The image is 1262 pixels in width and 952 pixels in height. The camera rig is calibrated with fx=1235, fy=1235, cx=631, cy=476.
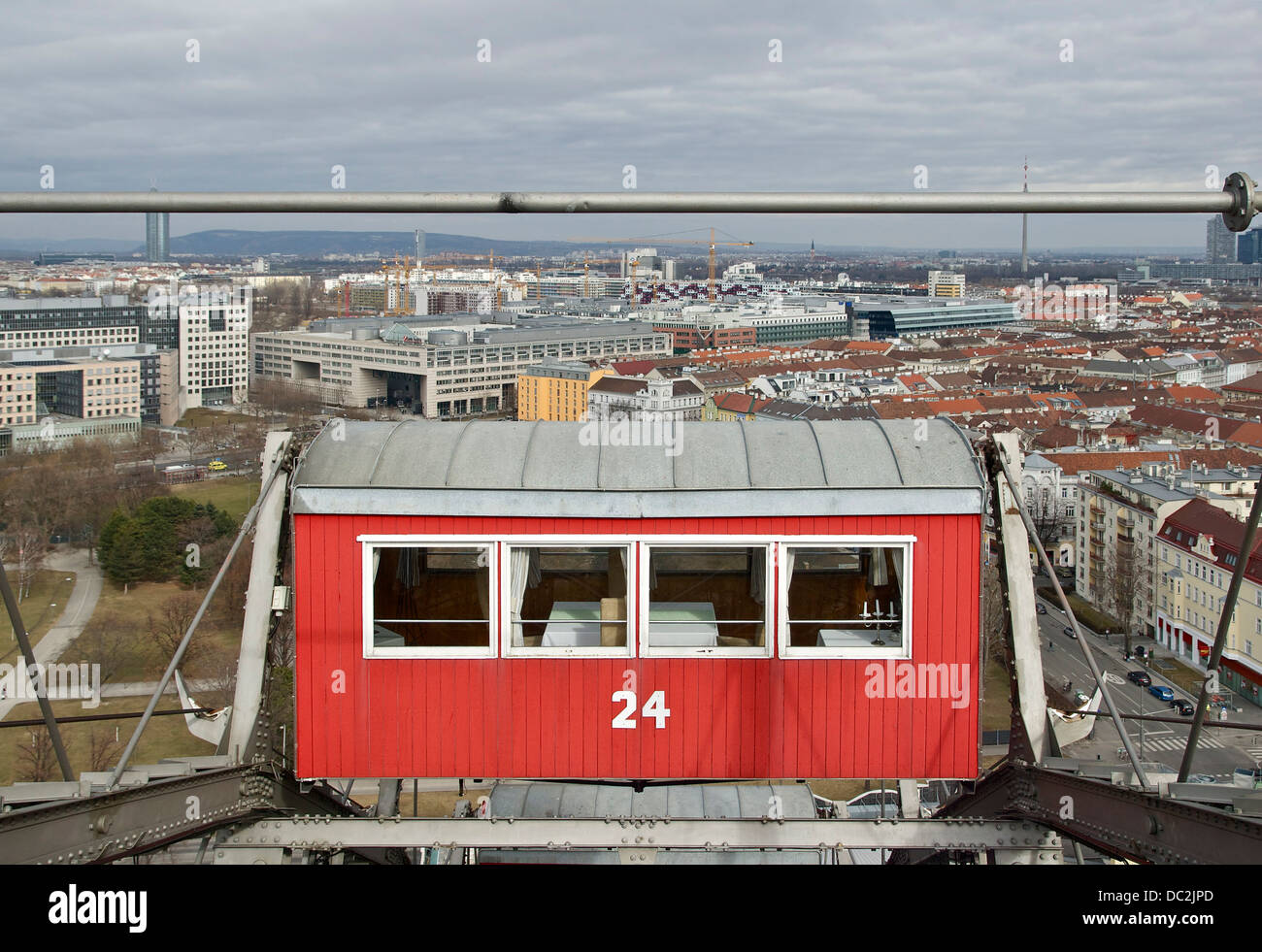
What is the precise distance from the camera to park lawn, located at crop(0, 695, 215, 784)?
17469 mm

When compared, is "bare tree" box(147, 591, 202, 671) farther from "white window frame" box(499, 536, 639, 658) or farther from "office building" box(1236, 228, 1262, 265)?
"office building" box(1236, 228, 1262, 265)

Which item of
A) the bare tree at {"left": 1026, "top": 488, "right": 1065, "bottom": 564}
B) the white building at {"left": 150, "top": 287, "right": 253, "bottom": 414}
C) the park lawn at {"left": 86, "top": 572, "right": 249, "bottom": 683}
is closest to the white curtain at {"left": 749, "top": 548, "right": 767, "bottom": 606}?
the park lawn at {"left": 86, "top": 572, "right": 249, "bottom": 683}

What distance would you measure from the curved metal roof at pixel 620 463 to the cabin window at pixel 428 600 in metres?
0.23

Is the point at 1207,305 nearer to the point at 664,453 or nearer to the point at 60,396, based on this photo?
the point at 60,396

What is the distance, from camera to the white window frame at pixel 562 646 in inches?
161

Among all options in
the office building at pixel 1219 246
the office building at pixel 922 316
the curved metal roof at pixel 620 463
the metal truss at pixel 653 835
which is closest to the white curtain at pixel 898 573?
the curved metal roof at pixel 620 463

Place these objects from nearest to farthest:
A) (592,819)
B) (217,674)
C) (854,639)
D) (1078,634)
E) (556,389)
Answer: (1078,634), (592,819), (854,639), (217,674), (556,389)

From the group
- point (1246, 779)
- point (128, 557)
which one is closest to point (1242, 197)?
point (1246, 779)

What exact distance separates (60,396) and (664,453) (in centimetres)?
5545

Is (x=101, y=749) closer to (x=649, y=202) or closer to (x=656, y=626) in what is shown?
(x=656, y=626)

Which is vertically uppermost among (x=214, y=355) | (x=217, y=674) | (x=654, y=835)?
(x=214, y=355)

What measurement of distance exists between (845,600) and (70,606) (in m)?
27.1

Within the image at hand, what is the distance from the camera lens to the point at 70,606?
91.5 ft

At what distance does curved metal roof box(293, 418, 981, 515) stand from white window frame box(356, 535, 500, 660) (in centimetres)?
10
